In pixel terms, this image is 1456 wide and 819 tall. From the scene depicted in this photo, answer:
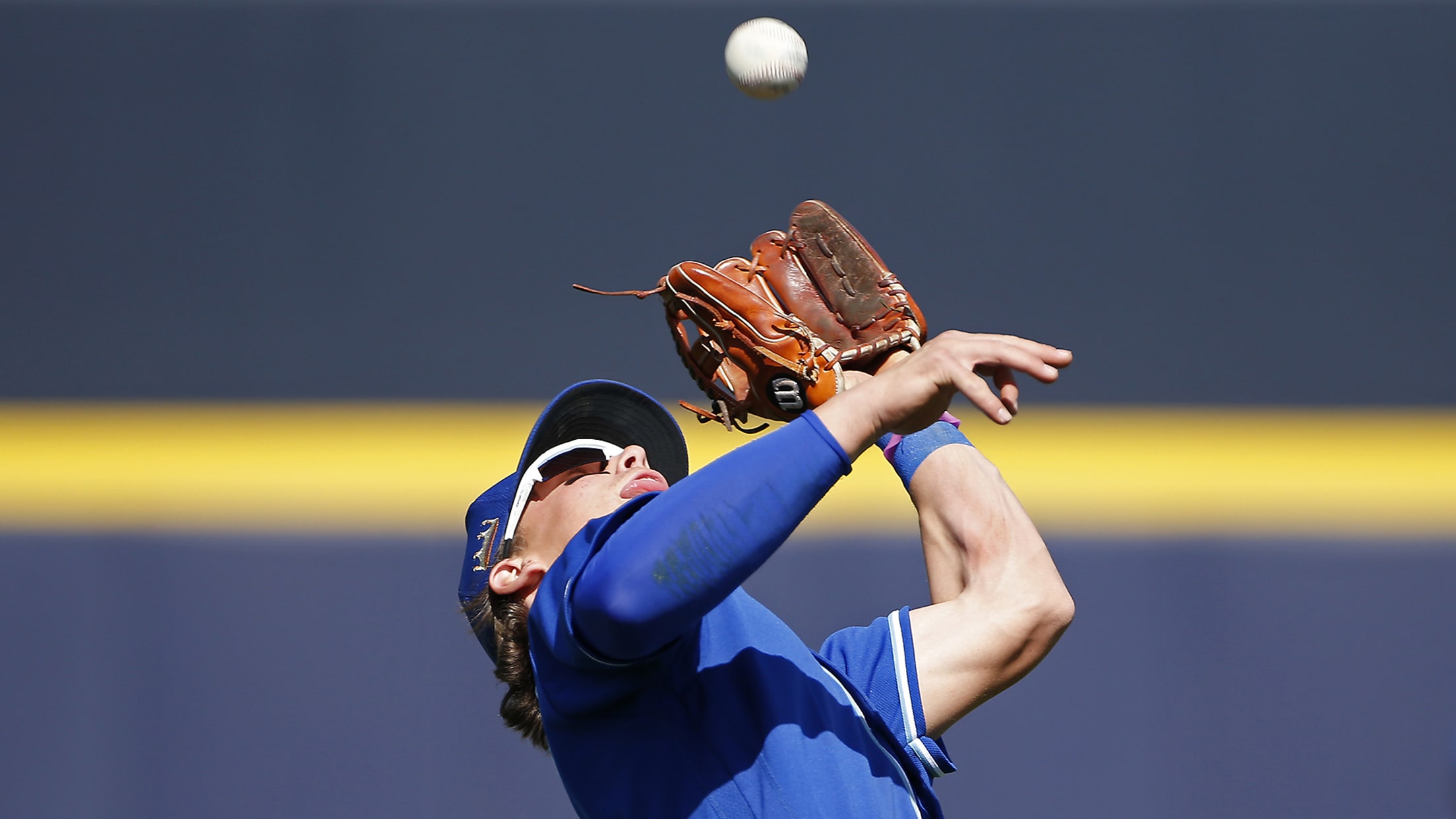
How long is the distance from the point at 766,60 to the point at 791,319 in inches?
20.1

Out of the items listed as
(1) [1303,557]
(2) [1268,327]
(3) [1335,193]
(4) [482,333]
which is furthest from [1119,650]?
(4) [482,333]

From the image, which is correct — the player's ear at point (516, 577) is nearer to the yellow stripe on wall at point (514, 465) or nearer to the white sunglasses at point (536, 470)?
the white sunglasses at point (536, 470)

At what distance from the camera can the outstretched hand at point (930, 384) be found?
1074 mm

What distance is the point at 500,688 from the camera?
302 cm

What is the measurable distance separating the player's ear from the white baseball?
0.88m

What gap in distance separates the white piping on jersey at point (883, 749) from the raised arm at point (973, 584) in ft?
0.29

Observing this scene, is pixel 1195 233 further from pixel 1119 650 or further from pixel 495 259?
pixel 495 259

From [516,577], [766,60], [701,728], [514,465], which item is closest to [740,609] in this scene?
[701,728]

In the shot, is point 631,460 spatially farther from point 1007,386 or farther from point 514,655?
point 1007,386

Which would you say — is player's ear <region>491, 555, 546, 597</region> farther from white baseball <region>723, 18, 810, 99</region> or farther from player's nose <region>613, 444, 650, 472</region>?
white baseball <region>723, 18, 810, 99</region>

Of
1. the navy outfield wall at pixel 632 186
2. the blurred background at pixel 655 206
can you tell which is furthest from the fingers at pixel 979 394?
the navy outfield wall at pixel 632 186

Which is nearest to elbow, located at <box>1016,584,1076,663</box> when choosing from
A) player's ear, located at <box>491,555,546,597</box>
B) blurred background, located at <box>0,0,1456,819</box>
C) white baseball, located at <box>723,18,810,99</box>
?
player's ear, located at <box>491,555,546,597</box>

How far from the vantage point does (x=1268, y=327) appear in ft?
11.5

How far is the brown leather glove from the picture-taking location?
161 centimetres
